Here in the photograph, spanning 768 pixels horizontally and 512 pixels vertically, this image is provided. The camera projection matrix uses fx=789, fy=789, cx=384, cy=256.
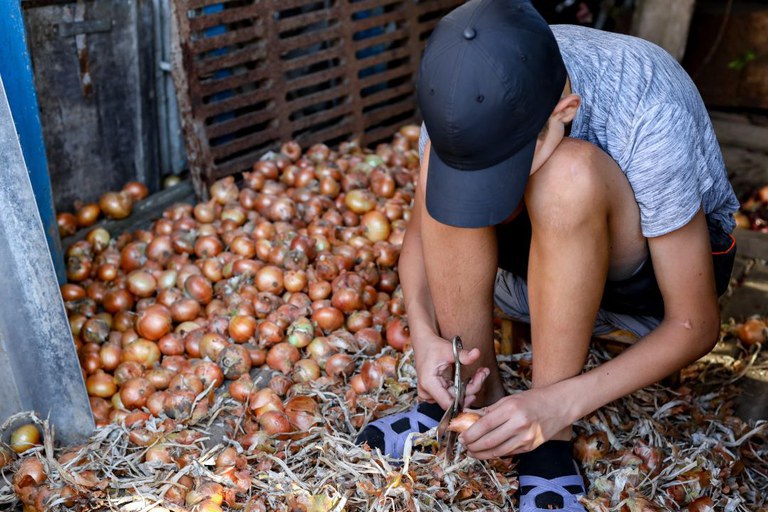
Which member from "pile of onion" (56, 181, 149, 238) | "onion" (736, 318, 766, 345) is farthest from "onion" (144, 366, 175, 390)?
"onion" (736, 318, 766, 345)

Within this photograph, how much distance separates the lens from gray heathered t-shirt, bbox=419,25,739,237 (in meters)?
1.51

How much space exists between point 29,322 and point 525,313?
1.21 m

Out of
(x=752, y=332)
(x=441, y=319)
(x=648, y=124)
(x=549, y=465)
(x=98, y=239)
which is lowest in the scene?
(x=752, y=332)

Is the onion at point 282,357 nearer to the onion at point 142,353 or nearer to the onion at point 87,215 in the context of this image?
the onion at point 142,353

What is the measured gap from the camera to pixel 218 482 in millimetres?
1788

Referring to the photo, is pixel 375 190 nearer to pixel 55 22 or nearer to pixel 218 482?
pixel 55 22

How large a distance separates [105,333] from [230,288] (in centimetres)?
42

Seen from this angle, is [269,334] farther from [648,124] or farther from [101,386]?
[648,124]

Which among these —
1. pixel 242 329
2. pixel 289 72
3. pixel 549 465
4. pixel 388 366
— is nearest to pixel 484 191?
pixel 549 465

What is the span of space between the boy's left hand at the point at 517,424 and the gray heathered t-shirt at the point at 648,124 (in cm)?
39

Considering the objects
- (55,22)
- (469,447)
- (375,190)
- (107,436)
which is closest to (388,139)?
(375,190)

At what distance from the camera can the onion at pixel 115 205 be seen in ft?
9.92

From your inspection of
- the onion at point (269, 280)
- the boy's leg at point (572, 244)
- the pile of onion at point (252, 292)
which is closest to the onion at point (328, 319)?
the pile of onion at point (252, 292)

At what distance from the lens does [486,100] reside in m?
1.30
